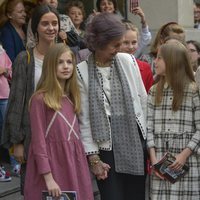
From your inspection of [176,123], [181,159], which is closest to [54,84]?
[176,123]

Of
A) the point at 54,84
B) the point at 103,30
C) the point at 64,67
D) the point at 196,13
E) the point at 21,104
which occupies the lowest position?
the point at 21,104

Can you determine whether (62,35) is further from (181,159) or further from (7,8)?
(181,159)

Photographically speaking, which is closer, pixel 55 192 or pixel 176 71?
pixel 55 192

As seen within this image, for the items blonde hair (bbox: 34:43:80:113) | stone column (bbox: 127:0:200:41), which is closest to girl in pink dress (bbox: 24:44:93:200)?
blonde hair (bbox: 34:43:80:113)

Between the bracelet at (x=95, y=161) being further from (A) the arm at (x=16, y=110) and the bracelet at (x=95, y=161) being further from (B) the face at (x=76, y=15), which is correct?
(B) the face at (x=76, y=15)

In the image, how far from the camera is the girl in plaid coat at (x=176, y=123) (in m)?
3.91

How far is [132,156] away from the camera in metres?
3.76

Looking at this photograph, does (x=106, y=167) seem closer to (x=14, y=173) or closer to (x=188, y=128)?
(x=188, y=128)

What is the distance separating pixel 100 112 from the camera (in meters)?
3.72

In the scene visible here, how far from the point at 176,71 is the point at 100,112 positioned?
0.71m

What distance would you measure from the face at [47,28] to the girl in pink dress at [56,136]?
0.34m

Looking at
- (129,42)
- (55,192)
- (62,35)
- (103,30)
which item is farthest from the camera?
(62,35)

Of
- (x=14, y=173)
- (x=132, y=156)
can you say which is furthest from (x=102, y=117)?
(x=14, y=173)

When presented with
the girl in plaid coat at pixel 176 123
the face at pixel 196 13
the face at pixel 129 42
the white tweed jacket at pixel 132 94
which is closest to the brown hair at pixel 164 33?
the face at pixel 129 42
